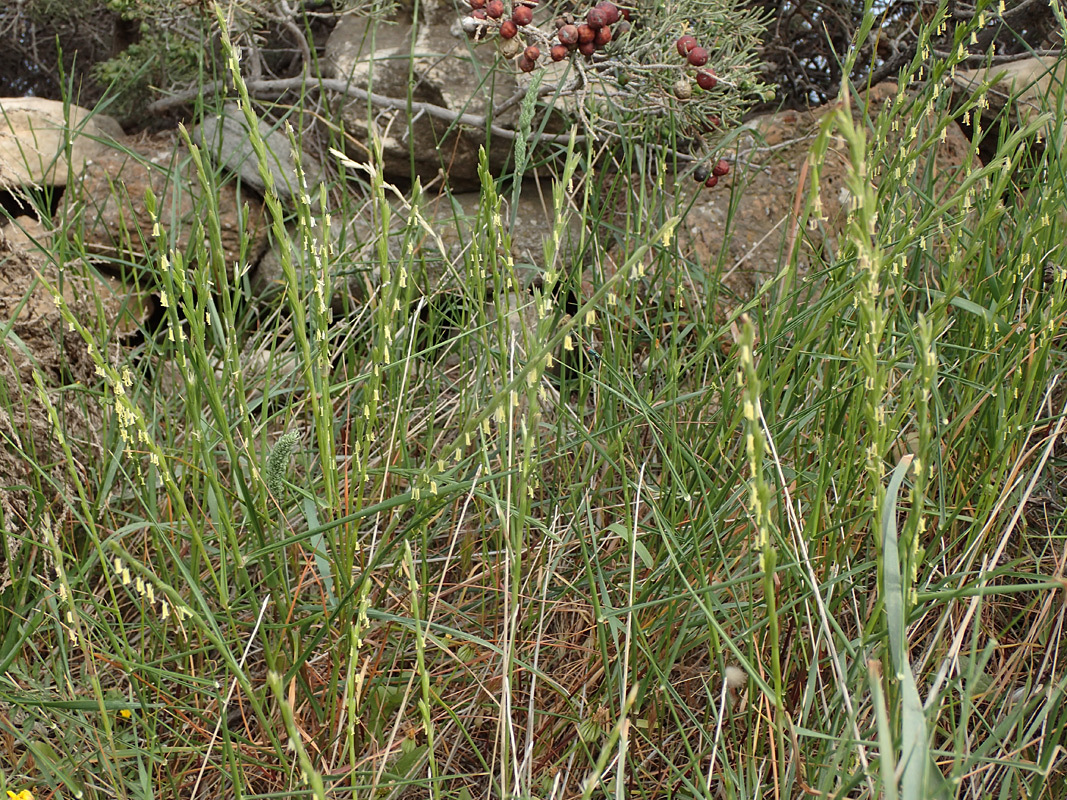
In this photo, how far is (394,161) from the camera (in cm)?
239

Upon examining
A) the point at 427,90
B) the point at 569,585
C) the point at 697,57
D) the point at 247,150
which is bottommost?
the point at 569,585

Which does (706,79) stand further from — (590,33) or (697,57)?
(590,33)

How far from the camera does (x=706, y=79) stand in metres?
1.74

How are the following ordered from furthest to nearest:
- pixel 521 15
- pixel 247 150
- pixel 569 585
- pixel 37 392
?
pixel 247 150 → pixel 521 15 → pixel 37 392 → pixel 569 585

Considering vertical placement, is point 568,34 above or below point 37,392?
above

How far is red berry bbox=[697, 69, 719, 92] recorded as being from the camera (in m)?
1.73

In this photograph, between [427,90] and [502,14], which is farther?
[427,90]

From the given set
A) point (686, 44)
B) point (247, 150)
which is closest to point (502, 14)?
point (686, 44)

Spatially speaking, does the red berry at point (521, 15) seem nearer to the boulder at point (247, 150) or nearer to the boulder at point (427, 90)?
the boulder at point (427, 90)

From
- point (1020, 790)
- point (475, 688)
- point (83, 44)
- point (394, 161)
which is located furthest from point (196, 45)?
point (1020, 790)

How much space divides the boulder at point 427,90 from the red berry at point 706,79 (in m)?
0.61

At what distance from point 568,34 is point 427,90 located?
0.77m

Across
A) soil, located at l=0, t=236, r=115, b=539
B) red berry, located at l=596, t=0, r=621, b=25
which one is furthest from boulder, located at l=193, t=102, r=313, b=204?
red berry, located at l=596, t=0, r=621, b=25

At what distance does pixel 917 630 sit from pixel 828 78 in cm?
205
